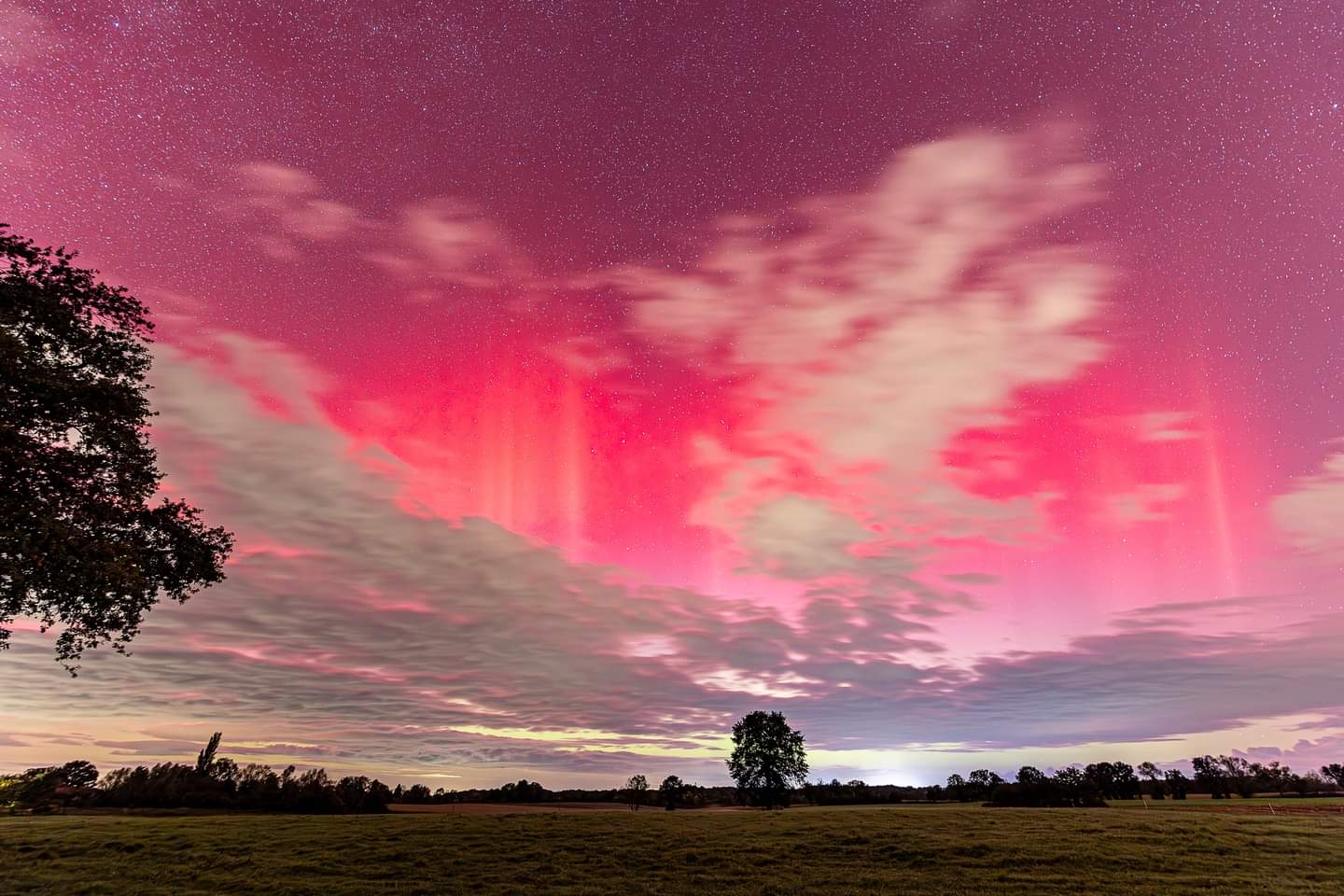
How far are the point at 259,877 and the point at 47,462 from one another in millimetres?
27087

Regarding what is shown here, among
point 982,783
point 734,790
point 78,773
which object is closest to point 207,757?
point 78,773

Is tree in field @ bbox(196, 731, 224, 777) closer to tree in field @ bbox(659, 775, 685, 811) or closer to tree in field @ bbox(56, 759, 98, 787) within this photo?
tree in field @ bbox(56, 759, 98, 787)

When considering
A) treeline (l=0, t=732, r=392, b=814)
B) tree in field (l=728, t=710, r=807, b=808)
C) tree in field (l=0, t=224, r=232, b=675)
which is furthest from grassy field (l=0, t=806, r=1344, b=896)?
tree in field (l=728, t=710, r=807, b=808)

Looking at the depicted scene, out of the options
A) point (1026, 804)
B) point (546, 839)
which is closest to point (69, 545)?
point (546, 839)

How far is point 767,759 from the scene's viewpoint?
5054 inches

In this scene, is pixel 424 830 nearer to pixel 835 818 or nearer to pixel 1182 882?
pixel 835 818

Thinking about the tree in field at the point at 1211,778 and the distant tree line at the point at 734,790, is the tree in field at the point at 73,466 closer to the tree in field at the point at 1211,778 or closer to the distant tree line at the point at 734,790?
the distant tree line at the point at 734,790

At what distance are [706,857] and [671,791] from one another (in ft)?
398

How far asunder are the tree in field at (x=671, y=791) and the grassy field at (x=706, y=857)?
10109cm

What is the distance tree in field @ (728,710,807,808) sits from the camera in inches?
5032

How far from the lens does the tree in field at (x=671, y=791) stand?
146525 mm

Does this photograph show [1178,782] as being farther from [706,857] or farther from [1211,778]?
[706,857]

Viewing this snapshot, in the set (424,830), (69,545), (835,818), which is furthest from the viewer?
(835,818)

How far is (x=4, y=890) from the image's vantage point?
35281 mm
